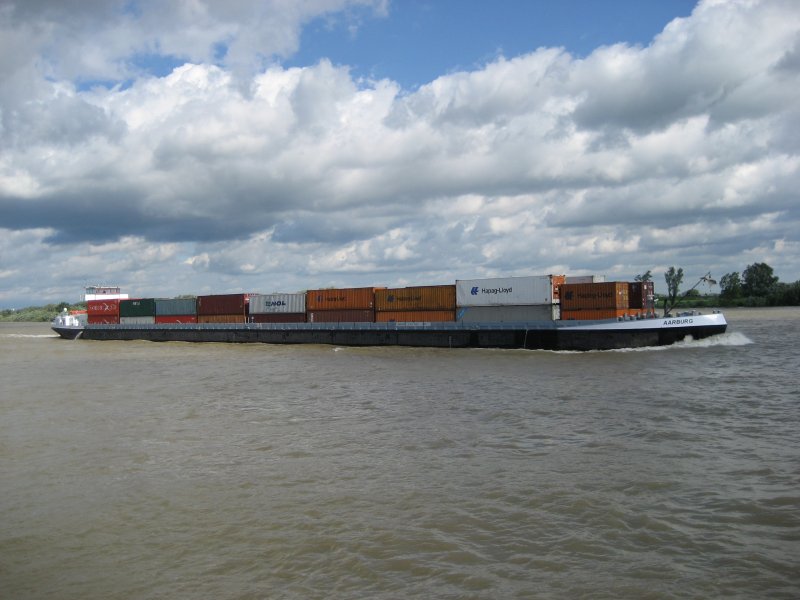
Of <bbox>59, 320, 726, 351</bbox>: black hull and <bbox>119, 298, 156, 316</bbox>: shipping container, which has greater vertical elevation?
<bbox>119, 298, 156, 316</bbox>: shipping container

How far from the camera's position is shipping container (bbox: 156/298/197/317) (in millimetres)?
64312

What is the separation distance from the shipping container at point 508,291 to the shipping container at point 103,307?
152 feet

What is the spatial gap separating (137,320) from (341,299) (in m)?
28.9

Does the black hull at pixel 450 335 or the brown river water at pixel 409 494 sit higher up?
the black hull at pixel 450 335

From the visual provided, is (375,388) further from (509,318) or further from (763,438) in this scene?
(509,318)

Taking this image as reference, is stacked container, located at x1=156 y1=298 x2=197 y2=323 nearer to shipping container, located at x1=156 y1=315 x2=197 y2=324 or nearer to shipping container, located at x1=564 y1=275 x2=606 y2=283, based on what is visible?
shipping container, located at x1=156 y1=315 x2=197 y2=324

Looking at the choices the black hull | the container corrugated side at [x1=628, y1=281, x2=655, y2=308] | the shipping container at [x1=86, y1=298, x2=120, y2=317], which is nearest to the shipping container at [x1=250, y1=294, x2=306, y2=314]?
the black hull

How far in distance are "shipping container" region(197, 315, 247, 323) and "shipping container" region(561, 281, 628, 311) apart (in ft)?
109

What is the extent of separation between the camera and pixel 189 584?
24.5 ft

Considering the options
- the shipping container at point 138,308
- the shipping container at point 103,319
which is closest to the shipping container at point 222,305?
the shipping container at point 138,308

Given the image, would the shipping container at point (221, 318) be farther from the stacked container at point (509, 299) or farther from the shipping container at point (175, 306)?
the stacked container at point (509, 299)

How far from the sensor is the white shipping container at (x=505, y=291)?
142 feet

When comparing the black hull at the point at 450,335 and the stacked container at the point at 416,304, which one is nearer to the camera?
the black hull at the point at 450,335

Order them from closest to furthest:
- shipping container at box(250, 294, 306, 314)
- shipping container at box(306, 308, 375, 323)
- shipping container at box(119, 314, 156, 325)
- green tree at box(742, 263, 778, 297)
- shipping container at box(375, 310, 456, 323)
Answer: shipping container at box(375, 310, 456, 323)
shipping container at box(306, 308, 375, 323)
shipping container at box(250, 294, 306, 314)
shipping container at box(119, 314, 156, 325)
green tree at box(742, 263, 778, 297)
